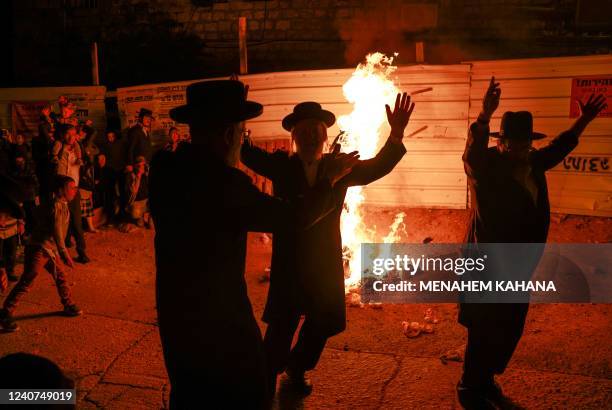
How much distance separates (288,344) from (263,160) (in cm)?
144

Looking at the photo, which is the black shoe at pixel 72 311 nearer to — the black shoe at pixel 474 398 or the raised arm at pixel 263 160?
the raised arm at pixel 263 160

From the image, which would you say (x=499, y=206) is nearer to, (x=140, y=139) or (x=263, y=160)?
(x=263, y=160)

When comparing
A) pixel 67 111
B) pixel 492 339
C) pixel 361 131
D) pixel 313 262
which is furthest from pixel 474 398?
pixel 67 111

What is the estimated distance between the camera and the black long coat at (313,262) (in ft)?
13.2

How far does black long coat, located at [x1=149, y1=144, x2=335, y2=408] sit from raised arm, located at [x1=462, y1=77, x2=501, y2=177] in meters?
1.66

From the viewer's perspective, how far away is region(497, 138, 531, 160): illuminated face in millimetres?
3993

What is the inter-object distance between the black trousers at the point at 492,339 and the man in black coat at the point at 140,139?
8089mm

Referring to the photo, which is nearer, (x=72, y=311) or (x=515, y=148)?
(x=515, y=148)

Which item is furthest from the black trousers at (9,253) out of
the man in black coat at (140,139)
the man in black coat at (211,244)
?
the man in black coat at (211,244)

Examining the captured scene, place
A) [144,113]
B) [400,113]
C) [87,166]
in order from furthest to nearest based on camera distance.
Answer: [144,113]
[87,166]
[400,113]

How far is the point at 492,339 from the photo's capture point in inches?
161

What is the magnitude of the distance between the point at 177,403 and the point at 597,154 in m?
7.90

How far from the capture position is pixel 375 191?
9719 mm

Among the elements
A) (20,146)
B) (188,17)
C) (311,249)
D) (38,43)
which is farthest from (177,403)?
(38,43)
